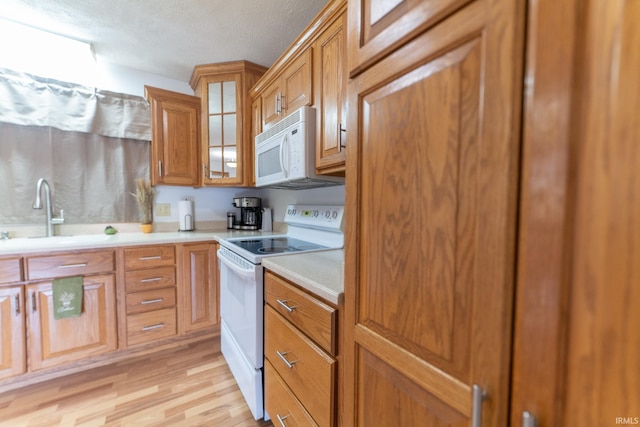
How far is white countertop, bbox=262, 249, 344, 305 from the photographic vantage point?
0.86 metres

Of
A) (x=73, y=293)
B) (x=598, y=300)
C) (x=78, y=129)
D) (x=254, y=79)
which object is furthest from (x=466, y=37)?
(x=78, y=129)

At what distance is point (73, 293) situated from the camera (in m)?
1.68

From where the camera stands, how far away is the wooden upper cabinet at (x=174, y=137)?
2201 millimetres

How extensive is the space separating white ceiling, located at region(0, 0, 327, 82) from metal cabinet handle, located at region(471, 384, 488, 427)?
6.38 ft

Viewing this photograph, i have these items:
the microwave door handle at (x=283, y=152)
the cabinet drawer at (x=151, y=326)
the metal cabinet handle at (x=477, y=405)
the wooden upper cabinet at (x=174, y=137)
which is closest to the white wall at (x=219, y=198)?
the wooden upper cabinet at (x=174, y=137)

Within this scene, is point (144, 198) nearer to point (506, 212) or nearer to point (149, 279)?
point (149, 279)

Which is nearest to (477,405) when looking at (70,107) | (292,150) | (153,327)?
(292,150)

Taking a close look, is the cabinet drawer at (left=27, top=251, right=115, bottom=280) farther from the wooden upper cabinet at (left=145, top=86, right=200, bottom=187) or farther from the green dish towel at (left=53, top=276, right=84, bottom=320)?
the wooden upper cabinet at (left=145, top=86, right=200, bottom=187)

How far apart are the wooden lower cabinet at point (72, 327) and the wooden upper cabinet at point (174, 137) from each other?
3.11 ft

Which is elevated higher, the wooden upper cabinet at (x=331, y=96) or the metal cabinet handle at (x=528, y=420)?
the wooden upper cabinet at (x=331, y=96)

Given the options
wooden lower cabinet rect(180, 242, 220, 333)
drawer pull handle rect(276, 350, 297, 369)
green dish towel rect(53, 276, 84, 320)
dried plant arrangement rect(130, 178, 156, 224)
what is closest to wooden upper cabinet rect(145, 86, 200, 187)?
dried plant arrangement rect(130, 178, 156, 224)

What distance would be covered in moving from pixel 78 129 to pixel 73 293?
128 cm

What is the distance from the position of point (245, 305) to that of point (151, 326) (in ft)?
3.50

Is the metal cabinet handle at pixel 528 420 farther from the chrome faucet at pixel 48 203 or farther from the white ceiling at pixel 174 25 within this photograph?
the chrome faucet at pixel 48 203
